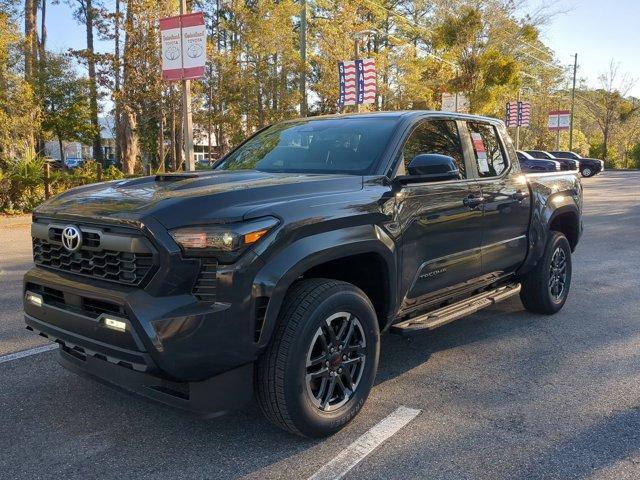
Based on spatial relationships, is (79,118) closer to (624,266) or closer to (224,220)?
(624,266)

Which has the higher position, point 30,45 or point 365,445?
point 30,45

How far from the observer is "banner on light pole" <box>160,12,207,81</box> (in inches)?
511

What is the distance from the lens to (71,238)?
295cm

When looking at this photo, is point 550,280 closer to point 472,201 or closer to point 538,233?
point 538,233

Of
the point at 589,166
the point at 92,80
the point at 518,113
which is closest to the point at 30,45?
the point at 92,80

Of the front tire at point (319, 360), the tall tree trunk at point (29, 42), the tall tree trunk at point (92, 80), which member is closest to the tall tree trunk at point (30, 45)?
the tall tree trunk at point (29, 42)

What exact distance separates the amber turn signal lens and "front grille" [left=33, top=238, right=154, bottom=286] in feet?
1.47

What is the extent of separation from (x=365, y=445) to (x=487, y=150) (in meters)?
2.80

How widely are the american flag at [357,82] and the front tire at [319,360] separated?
768 inches

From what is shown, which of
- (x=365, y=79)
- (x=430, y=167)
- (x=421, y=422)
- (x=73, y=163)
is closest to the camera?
(x=421, y=422)

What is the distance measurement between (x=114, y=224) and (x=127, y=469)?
121cm

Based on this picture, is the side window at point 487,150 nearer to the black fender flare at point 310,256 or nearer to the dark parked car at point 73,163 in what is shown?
the black fender flare at point 310,256

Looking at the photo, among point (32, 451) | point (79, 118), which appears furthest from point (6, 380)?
point (79, 118)

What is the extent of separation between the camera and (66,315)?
289cm
